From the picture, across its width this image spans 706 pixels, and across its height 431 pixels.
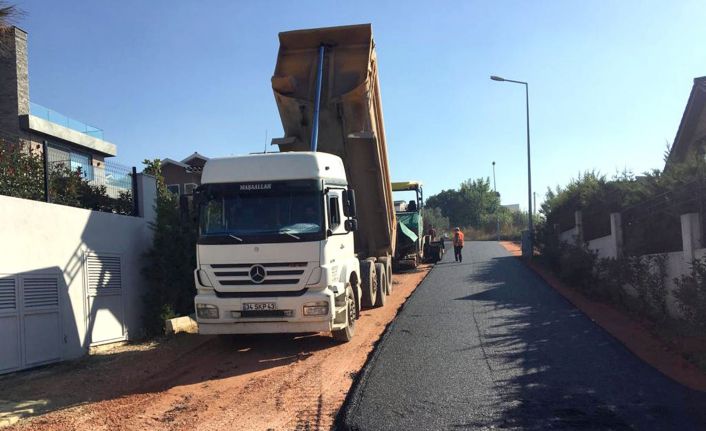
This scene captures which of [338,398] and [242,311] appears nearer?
[338,398]

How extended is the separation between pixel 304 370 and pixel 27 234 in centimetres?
473

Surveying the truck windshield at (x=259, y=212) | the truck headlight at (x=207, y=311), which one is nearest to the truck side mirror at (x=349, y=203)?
the truck windshield at (x=259, y=212)

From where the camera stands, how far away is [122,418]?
6.06m

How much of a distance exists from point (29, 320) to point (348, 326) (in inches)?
191

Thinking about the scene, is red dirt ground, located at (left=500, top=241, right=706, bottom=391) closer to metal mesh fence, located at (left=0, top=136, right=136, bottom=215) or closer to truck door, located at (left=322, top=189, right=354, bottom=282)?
truck door, located at (left=322, top=189, right=354, bottom=282)

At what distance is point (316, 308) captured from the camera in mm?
8461

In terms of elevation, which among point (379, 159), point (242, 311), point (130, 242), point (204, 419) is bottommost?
point (204, 419)

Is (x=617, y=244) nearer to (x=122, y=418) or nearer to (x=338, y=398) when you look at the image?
(x=338, y=398)

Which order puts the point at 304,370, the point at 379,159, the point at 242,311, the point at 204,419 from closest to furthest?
the point at 204,419
the point at 304,370
the point at 242,311
the point at 379,159

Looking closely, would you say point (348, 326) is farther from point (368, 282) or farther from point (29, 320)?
point (29, 320)

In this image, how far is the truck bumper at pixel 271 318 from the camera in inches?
332

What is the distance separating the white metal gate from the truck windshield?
271 centimetres

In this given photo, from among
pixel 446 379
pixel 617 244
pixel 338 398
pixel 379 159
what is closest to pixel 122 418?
pixel 338 398

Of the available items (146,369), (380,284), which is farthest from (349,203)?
(380,284)
